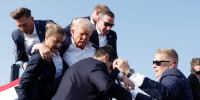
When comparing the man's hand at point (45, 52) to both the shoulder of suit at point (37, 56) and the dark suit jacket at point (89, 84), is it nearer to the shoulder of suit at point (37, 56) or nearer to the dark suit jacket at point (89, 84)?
the shoulder of suit at point (37, 56)

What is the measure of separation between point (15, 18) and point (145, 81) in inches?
85.3

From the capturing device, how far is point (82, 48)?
418 centimetres

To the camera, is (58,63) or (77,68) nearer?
(77,68)

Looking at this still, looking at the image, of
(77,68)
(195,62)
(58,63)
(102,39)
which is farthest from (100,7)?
(195,62)

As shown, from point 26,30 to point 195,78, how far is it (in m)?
5.05

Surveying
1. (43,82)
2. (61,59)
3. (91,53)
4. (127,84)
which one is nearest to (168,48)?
(127,84)

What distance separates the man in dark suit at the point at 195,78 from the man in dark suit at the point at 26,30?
4621mm

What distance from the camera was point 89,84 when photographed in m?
3.27

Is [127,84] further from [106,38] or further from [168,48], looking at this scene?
[106,38]

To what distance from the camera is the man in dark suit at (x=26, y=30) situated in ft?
14.3

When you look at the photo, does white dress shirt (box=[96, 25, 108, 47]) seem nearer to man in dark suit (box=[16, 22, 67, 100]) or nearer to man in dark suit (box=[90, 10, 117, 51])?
man in dark suit (box=[90, 10, 117, 51])

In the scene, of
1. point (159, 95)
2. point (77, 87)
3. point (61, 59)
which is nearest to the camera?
point (77, 87)

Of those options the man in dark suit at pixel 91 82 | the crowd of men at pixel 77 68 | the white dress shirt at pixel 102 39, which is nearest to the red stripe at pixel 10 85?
the crowd of men at pixel 77 68

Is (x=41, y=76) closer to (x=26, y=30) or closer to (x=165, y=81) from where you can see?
(x=26, y=30)
